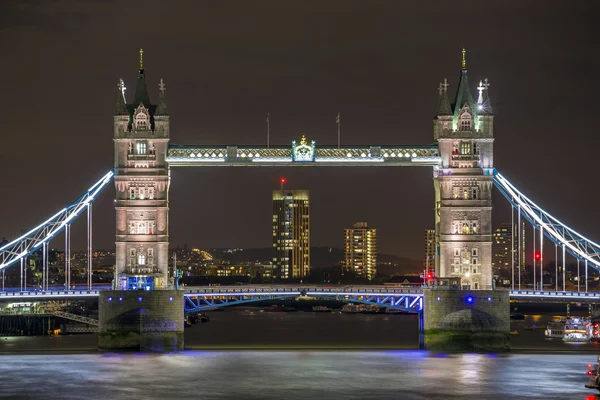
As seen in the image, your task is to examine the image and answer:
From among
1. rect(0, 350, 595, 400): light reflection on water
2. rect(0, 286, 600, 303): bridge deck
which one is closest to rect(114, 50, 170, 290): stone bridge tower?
rect(0, 286, 600, 303): bridge deck

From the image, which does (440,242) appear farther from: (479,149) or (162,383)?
(162,383)

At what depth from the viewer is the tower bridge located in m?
107

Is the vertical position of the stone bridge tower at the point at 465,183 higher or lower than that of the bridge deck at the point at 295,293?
higher

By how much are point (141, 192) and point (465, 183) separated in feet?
85.6

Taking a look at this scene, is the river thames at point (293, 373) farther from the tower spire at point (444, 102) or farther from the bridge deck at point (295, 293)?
the tower spire at point (444, 102)

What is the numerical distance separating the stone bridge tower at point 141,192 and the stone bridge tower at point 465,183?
73.4 ft

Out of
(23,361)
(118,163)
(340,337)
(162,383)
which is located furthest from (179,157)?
(340,337)

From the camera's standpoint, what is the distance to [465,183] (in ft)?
356

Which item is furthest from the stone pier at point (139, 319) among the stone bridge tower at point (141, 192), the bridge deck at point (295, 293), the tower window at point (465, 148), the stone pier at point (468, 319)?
the tower window at point (465, 148)

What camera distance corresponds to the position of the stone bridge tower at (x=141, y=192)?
107m

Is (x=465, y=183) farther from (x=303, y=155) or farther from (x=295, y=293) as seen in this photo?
(x=295, y=293)

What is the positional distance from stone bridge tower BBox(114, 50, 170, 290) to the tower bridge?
3.1 inches

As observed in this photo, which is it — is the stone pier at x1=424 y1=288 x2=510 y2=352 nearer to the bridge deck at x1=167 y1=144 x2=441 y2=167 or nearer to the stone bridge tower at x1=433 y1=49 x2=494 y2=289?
the stone bridge tower at x1=433 y1=49 x2=494 y2=289

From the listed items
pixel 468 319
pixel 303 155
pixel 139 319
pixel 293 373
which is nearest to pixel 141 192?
pixel 139 319
